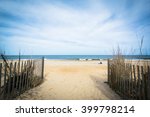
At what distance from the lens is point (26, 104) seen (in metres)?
3.56

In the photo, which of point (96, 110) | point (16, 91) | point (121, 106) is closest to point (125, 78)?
point (121, 106)

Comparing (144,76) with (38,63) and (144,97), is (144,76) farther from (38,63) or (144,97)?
(38,63)

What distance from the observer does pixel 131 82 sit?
448cm

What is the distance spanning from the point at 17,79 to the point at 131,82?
3443mm

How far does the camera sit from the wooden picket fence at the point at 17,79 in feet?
13.9

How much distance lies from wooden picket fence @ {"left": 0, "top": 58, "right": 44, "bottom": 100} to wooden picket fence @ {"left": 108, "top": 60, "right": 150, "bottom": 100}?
326 cm

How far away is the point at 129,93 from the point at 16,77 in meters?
3.50

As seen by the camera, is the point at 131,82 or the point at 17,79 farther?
the point at 17,79

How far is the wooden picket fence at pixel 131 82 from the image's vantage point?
3812 mm

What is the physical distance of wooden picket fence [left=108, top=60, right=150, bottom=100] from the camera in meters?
3.81

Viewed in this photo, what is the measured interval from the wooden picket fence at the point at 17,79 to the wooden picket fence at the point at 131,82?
326cm

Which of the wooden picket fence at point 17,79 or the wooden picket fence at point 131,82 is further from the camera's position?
the wooden picket fence at point 17,79

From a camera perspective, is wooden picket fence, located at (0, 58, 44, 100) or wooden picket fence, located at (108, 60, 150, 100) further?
wooden picket fence, located at (0, 58, 44, 100)

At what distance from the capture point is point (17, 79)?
4.75 m
